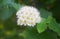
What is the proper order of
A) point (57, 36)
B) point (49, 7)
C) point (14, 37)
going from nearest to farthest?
point (57, 36) → point (49, 7) → point (14, 37)

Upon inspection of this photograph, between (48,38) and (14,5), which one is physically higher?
(14,5)

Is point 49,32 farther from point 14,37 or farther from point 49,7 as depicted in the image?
point 14,37

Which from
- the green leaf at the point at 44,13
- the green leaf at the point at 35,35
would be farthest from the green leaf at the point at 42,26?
→ the green leaf at the point at 44,13

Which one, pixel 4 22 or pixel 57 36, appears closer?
pixel 57 36

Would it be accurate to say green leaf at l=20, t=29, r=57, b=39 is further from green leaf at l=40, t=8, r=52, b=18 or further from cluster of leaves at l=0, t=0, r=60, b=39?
green leaf at l=40, t=8, r=52, b=18

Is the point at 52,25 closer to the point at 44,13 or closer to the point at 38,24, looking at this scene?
the point at 38,24

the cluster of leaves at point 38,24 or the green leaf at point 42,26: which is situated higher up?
the green leaf at point 42,26

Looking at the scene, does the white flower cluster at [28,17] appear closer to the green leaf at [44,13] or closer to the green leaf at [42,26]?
the green leaf at [42,26]

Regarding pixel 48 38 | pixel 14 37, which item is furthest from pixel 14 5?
pixel 14 37
